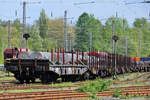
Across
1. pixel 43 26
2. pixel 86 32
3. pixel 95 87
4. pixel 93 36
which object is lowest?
pixel 95 87

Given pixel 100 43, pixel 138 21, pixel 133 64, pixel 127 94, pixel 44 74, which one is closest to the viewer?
pixel 127 94

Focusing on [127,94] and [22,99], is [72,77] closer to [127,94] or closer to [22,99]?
[127,94]

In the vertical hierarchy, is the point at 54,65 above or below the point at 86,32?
below

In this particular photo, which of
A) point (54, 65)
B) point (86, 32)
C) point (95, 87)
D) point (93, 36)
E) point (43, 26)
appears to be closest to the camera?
point (95, 87)

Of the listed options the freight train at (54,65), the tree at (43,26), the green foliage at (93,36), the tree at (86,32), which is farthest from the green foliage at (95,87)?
the tree at (43,26)

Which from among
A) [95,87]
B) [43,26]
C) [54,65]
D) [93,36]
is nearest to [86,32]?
[93,36]

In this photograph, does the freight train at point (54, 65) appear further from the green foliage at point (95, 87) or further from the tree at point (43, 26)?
the tree at point (43, 26)

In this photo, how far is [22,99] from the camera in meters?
11.3

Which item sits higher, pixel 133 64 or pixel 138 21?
pixel 138 21

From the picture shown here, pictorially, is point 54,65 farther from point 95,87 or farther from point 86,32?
point 86,32

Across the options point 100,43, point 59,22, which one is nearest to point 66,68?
point 100,43

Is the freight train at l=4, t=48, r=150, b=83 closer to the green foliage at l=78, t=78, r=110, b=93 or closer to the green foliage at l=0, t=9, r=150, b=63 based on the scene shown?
the green foliage at l=78, t=78, r=110, b=93

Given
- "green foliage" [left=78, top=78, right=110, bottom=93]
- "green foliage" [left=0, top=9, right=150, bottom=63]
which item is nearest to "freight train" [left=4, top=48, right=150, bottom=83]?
"green foliage" [left=78, top=78, right=110, bottom=93]

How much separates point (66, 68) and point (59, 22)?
3408 inches
